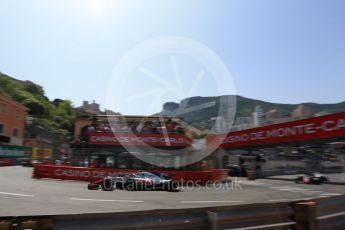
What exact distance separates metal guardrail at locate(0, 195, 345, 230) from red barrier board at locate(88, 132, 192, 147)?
28.3 meters

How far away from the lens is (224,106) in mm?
29969

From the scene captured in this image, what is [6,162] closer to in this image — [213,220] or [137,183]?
[137,183]

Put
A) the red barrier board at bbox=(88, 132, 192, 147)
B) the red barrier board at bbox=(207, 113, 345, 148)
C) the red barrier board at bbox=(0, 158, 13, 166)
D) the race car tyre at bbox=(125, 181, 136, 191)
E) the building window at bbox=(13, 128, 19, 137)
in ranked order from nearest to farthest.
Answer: the race car tyre at bbox=(125, 181, 136, 191) < the red barrier board at bbox=(207, 113, 345, 148) < the red barrier board at bbox=(88, 132, 192, 147) < the red barrier board at bbox=(0, 158, 13, 166) < the building window at bbox=(13, 128, 19, 137)

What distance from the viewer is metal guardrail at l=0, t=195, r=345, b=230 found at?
3340 mm

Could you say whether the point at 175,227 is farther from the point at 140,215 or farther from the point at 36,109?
the point at 36,109

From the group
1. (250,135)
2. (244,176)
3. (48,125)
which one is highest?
(48,125)

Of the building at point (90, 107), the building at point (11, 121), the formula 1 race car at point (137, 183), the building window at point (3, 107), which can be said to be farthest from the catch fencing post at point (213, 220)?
the building at point (90, 107)

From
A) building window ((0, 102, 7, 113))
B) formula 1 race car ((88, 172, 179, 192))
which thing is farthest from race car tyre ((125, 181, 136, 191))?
building window ((0, 102, 7, 113))

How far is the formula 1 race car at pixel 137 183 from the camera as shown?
1938 centimetres

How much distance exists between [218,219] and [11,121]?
5689 centimetres

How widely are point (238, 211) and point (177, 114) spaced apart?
1266 inches

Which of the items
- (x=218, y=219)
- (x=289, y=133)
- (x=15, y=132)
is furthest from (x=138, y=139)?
(x=15, y=132)

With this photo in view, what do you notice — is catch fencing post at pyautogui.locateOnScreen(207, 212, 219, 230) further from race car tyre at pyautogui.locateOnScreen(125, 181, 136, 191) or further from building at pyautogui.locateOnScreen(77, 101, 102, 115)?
building at pyautogui.locateOnScreen(77, 101, 102, 115)

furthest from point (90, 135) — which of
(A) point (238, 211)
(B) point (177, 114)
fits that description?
(A) point (238, 211)
